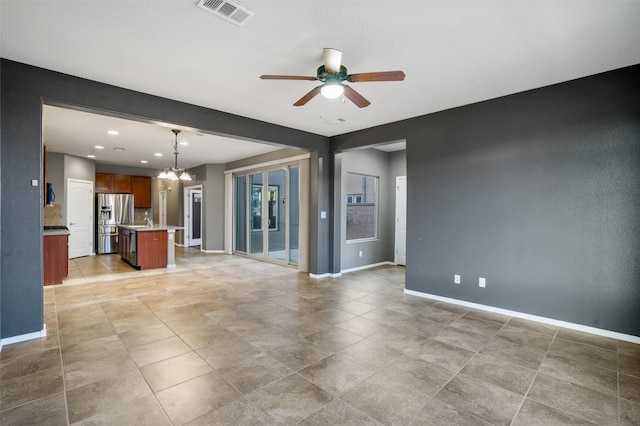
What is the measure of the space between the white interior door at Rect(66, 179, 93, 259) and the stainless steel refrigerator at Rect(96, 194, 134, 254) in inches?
9.2

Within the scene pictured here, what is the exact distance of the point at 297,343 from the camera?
9.97ft

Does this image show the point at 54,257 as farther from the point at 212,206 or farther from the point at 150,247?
the point at 212,206

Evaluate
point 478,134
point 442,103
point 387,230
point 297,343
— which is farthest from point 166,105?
point 387,230

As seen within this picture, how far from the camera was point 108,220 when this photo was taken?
8750mm

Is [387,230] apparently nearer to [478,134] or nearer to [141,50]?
[478,134]

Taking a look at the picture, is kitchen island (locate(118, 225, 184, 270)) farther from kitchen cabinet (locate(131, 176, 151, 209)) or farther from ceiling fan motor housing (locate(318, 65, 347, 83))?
ceiling fan motor housing (locate(318, 65, 347, 83))

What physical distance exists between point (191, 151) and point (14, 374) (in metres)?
5.75

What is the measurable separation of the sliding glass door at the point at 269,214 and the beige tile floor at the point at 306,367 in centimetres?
280

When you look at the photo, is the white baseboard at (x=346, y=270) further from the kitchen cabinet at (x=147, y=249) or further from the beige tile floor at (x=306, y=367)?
the kitchen cabinet at (x=147, y=249)

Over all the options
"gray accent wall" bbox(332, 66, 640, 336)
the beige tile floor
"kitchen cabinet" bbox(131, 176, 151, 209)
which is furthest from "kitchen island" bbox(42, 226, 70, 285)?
"gray accent wall" bbox(332, 66, 640, 336)

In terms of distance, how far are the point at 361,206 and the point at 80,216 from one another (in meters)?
7.52

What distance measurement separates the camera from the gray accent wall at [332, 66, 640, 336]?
3.15 metres

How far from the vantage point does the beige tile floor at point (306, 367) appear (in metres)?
2.01

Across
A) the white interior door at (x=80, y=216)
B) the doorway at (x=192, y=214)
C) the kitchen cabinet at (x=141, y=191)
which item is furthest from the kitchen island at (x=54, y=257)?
the doorway at (x=192, y=214)
